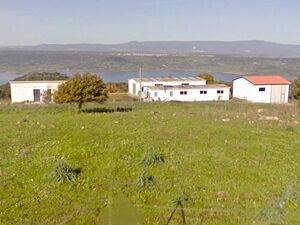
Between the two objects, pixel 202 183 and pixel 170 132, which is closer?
pixel 202 183

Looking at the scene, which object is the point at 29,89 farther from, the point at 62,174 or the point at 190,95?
the point at 62,174

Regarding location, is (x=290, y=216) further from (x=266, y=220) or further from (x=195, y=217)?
(x=195, y=217)

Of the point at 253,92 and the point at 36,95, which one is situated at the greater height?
the point at 253,92

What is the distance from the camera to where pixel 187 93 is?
49.3 meters

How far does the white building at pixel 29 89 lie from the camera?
46938 mm

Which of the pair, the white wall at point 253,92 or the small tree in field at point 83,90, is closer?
the small tree in field at point 83,90

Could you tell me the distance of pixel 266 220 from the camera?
627cm

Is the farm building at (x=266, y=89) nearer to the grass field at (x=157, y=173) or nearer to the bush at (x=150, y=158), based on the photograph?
the grass field at (x=157, y=173)

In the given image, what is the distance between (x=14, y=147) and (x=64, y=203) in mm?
4533

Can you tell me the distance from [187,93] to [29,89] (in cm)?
2237

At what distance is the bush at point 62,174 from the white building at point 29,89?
40.4 metres

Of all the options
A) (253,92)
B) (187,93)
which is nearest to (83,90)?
(187,93)

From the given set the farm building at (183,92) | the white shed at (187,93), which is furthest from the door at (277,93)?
the white shed at (187,93)

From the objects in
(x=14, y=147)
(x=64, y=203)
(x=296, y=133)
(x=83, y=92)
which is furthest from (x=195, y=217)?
(x=83, y=92)
